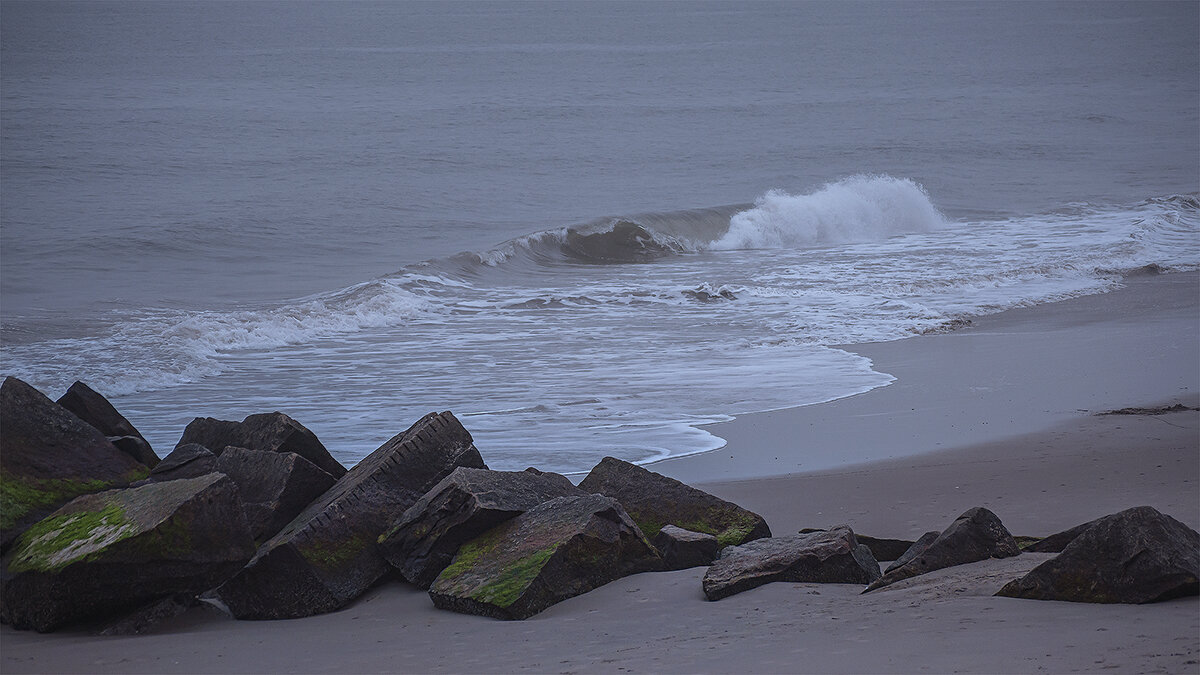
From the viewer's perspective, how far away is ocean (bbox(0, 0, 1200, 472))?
9.45 m

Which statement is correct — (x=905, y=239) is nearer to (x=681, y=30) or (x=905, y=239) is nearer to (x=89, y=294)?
(x=89, y=294)

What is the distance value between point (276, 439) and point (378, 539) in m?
1.04

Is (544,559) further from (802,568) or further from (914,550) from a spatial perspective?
(914,550)

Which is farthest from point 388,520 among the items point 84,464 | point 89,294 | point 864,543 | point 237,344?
point 89,294

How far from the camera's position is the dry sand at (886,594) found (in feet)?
10.2

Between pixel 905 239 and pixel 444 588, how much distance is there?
59.6 feet

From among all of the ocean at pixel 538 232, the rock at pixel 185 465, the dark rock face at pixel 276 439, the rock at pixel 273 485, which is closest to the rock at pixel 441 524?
the rock at pixel 273 485

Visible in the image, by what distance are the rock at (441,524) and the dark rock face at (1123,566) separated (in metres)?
2.00

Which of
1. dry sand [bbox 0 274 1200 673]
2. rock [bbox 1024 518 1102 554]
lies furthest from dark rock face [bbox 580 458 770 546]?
rock [bbox 1024 518 1102 554]

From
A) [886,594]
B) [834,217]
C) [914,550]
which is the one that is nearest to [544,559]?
[886,594]

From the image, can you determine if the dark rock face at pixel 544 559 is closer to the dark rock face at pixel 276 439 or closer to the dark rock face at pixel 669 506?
the dark rock face at pixel 669 506

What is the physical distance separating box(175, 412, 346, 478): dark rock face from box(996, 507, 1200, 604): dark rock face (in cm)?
325

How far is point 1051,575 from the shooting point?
350 centimetres

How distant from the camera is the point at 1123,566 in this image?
338 centimetres
